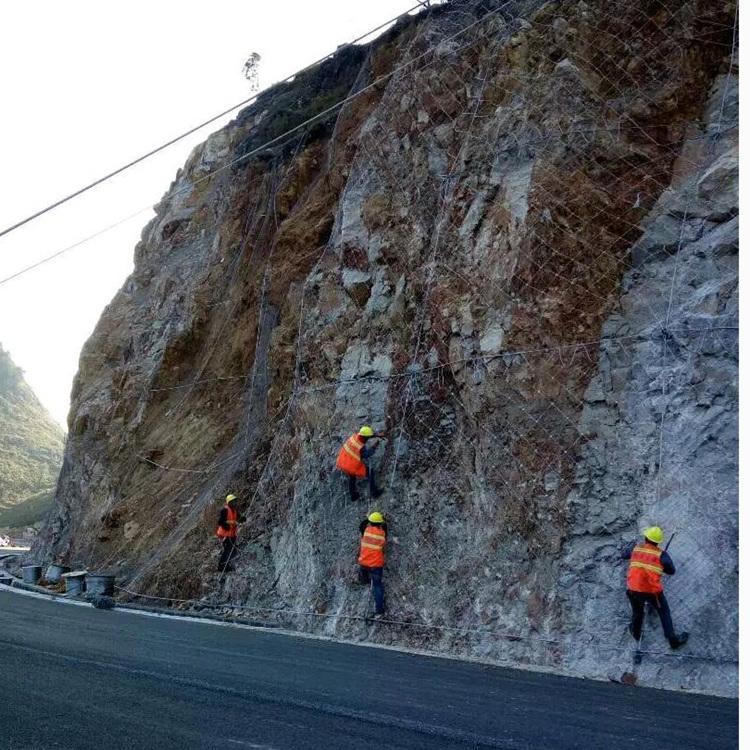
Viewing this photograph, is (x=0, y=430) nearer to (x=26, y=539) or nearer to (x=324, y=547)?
(x=26, y=539)

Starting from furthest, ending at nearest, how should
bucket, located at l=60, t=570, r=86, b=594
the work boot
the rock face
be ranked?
bucket, located at l=60, t=570, r=86, b=594 → the rock face → the work boot

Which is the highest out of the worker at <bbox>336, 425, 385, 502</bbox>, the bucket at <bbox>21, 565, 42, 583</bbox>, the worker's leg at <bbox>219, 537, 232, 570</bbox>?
the worker at <bbox>336, 425, 385, 502</bbox>

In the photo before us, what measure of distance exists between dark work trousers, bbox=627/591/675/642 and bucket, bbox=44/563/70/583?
14.9m

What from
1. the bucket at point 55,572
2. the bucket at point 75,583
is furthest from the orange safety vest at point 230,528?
the bucket at point 55,572

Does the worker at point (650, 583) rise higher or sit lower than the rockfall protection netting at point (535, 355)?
lower

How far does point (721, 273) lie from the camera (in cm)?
1178

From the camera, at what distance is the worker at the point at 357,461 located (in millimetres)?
13586

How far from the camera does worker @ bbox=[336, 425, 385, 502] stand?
44.6 ft

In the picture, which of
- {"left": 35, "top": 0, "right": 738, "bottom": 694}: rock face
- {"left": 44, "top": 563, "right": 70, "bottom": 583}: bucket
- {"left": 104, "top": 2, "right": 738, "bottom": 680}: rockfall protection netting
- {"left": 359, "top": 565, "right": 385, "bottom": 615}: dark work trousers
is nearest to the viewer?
{"left": 35, "top": 0, "right": 738, "bottom": 694}: rock face

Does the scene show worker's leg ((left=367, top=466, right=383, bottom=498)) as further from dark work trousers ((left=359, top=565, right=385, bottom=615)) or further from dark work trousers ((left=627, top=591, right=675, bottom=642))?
dark work trousers ((left=627, top=591, right=675, bottom=642))

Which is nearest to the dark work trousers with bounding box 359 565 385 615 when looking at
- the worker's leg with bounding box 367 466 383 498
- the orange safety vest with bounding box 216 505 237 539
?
the worker's leg with bounding box 367 466 383 498

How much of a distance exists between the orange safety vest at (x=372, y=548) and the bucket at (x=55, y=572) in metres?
10.8

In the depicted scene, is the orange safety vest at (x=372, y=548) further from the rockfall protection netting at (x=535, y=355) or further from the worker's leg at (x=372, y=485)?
the worker's leg at (x=372, y=485)

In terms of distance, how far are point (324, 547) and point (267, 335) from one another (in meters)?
7.52
